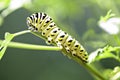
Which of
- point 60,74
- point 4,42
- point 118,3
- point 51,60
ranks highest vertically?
point 51,60

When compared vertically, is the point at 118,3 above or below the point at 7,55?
below

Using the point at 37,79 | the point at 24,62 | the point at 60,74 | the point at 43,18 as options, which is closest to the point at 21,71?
the point at 24,62

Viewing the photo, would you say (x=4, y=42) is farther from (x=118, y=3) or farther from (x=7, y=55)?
(x=7, y=55)

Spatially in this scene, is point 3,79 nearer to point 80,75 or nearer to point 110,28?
point 80,75

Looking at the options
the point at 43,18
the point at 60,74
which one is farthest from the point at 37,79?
the point at 43,18

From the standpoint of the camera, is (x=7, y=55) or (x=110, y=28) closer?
(x=110, y=28)

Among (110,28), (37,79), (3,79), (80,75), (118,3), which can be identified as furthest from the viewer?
(3,79)

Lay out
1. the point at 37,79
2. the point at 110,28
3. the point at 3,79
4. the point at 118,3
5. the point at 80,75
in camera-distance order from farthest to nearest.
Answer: the point at 3,79 → the point at 37,79 → the point at 80,75 → the point at 118,3 → the point at 110,28
